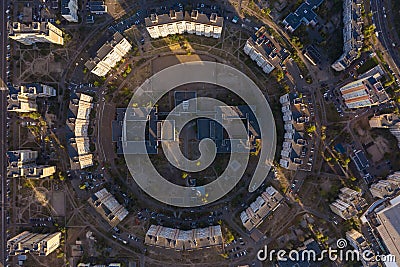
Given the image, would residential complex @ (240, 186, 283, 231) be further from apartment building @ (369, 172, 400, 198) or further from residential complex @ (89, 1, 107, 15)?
residential complex @ (89, 1, 107, 15)

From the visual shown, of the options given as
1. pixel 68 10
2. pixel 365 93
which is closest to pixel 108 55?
pixel 68 10

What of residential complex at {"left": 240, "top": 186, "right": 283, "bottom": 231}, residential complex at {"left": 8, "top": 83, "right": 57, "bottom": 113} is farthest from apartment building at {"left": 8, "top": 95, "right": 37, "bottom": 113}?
residential complex at {"left": 240, "top": 186, "right": 283, "bottom": 231}

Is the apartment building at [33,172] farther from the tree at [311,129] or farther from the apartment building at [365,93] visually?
the apartment building at [365,93]

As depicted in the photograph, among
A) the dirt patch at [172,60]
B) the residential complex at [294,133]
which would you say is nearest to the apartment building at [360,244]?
the residential complex at [294,133]

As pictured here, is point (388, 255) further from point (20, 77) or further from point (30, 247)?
point (20, 77)

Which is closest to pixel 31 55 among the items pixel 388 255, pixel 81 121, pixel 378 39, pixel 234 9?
pixel 81 121

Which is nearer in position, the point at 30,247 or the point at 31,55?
the point at 30,247
